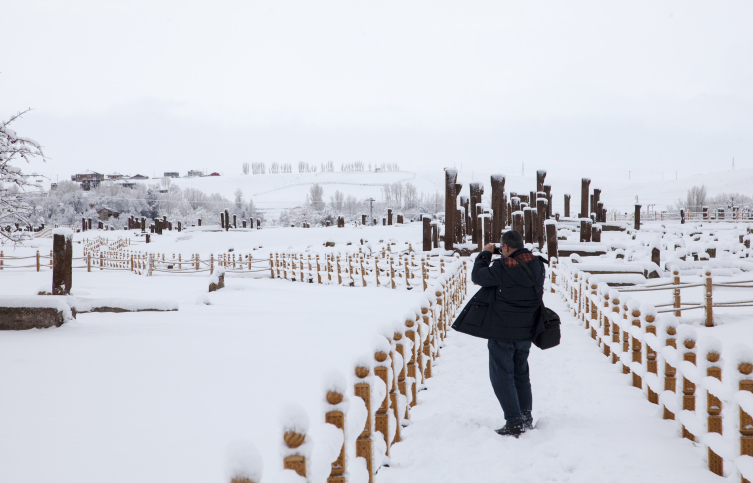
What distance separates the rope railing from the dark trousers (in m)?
1.17

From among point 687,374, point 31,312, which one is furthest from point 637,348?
point 31,312

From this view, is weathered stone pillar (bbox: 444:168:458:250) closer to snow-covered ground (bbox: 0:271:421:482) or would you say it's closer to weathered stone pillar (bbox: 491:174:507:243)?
weathered stone pillar (bbox: 491:174:507:243)

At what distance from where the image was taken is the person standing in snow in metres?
4.65

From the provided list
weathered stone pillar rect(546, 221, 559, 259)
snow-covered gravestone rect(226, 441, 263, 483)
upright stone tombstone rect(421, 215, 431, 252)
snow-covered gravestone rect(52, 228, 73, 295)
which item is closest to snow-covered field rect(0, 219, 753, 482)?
snow-covered gravestone rect(226, 441, 263, 483)

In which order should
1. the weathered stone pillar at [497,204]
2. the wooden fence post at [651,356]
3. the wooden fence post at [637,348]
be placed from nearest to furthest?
1. the wooden fence post at [651,356]
2. the wooden fence post at [637,348]
3. the weathered stone pillar at [497,204]

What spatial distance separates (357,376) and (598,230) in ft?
82.0

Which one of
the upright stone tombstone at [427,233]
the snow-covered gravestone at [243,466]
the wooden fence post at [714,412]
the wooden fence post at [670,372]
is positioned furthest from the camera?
the upright stone tombstone at [427,233]

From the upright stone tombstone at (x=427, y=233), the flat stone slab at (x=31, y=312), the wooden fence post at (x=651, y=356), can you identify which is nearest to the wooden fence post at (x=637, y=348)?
the wooden fence post at (x=651, y=356)

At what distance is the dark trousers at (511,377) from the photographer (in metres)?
4.64

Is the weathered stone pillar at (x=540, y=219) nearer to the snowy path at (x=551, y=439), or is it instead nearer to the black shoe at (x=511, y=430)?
the snowy path at (x=551, y=439)

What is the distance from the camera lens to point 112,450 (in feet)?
13.5

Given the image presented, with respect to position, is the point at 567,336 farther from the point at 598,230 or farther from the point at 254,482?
the point at 598,230

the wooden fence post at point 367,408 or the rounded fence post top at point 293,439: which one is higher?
the rounded fence post top at point 293,439

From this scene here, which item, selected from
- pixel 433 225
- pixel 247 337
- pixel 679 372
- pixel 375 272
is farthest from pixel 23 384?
pixel 433 225
